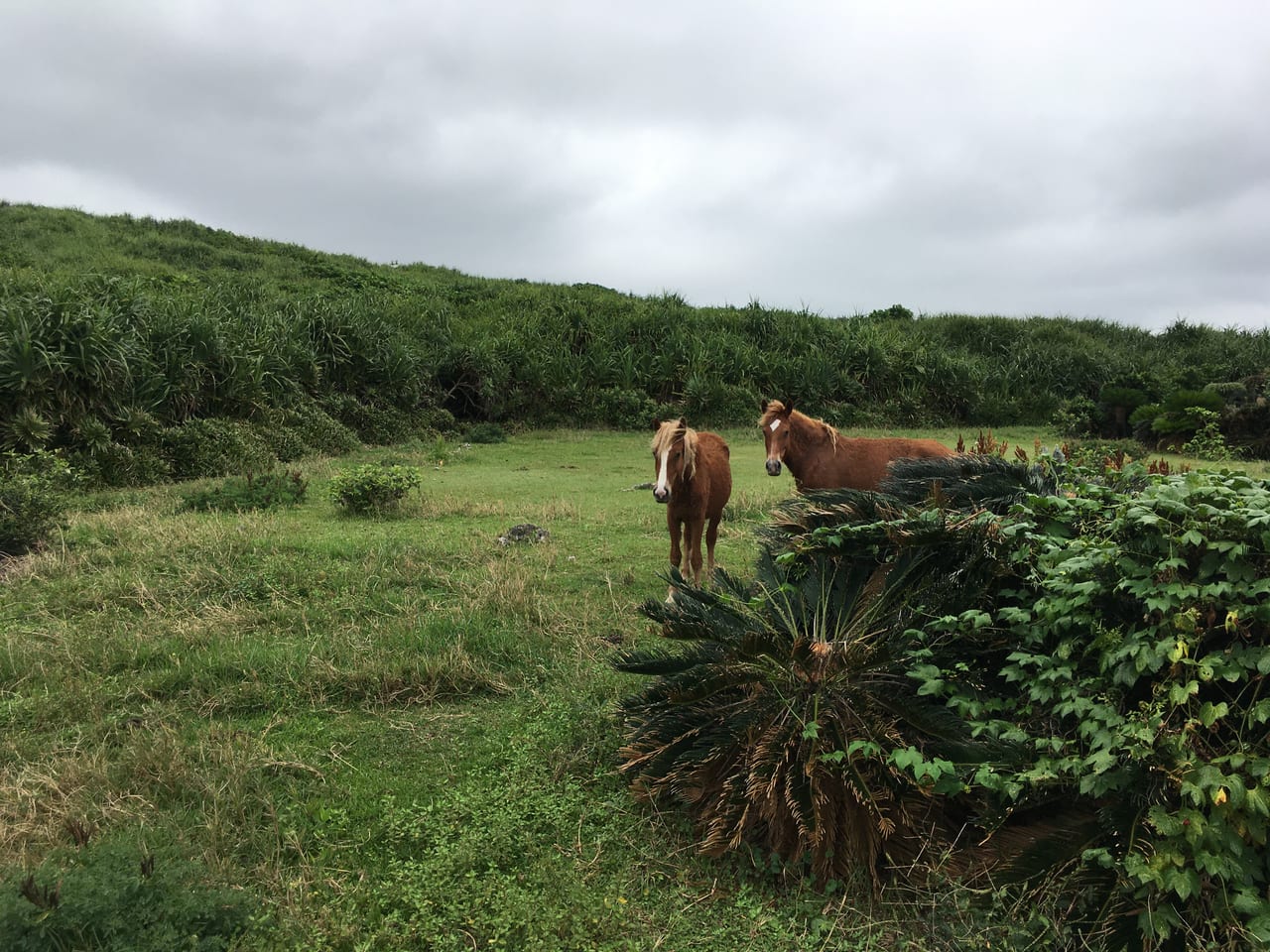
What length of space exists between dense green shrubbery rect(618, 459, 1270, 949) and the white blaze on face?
2.42 meters

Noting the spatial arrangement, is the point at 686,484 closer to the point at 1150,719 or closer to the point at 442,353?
the point at 1150,719

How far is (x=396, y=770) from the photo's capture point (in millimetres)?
3857

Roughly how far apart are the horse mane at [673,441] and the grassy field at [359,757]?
1.10 meters

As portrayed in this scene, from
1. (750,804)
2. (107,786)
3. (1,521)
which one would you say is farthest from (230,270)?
(750,804)

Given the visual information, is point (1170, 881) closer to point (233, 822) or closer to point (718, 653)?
point (718, 653)

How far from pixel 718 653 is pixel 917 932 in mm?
1298

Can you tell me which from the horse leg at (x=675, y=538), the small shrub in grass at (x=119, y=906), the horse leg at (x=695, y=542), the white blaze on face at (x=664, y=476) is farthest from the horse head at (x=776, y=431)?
the small shrub in grass at (x=119, y=906)

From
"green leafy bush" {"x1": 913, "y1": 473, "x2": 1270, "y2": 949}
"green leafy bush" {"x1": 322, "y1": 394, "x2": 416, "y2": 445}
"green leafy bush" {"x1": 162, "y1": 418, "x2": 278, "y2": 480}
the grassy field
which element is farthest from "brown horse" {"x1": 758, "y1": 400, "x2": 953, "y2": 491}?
"green leafy bush" {"x1": 322, "y1": 394, "x2": 416, "y2": 445}

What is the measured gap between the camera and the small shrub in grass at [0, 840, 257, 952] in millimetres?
2320

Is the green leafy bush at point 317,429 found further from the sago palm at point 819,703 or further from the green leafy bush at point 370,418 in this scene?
the sago palm at point 819,703

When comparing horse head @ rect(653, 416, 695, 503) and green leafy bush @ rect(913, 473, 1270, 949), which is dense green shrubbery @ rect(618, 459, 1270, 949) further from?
horse head @ rect(653, 416, 695, 503)

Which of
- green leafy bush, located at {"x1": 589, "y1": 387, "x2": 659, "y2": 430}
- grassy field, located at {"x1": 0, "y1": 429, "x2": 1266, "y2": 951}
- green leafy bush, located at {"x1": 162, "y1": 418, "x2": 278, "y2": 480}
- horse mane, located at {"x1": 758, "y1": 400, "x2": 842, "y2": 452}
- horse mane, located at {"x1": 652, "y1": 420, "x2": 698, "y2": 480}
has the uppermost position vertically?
green leafy bush, located at {"x1": 589, "y1": 387, "x2": 659, "y2": 430}

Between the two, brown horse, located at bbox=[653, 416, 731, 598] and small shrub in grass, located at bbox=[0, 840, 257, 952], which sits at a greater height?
brown horse, located at bbox=[653, 416, 731, 598]

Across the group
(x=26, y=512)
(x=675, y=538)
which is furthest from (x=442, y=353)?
(x=675, y=538)
